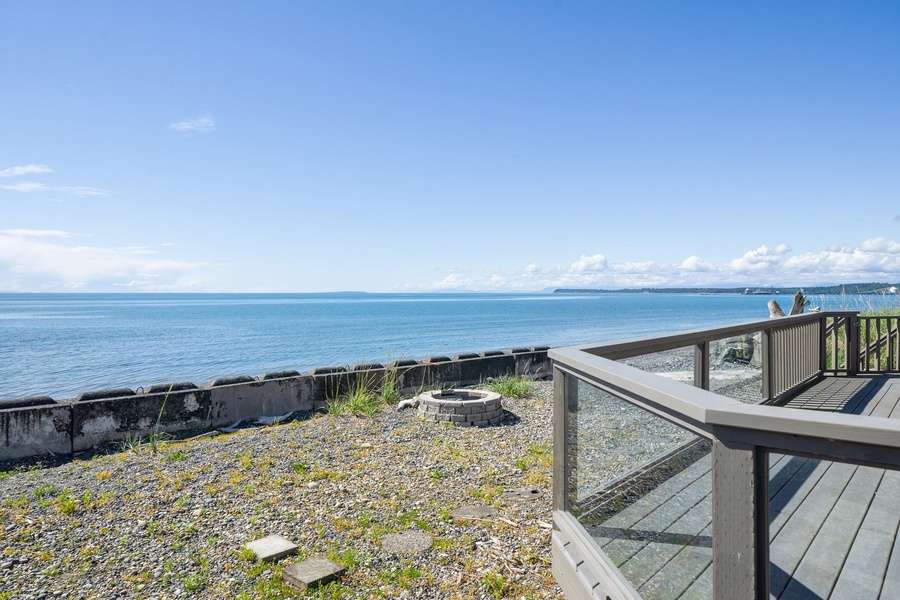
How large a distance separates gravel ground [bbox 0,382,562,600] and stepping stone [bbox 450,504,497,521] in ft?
0.23

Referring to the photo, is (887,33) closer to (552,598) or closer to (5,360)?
(552,598)

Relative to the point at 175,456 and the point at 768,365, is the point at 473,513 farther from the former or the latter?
the point at 175,456

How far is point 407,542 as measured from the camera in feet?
14.0

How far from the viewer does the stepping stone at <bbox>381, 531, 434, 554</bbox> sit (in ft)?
13.6

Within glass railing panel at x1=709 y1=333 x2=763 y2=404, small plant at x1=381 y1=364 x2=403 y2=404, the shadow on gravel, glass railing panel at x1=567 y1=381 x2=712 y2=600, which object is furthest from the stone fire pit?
glass railing panel at x1=567 y1=381 x2=712 y2=600

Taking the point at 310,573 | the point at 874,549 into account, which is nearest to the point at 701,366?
the point at 874,549

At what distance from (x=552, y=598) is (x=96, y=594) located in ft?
9.39

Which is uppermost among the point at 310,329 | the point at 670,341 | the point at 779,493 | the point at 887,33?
the point at 887,33

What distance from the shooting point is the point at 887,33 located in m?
12.0

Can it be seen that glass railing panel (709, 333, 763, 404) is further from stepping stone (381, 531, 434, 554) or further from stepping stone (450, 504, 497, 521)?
stepping stone (381, 531, 434, 554)

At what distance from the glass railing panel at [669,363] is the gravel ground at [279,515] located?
1.50m

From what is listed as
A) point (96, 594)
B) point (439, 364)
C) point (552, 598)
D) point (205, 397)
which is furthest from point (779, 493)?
point (439, 364)

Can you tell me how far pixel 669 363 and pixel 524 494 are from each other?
81.7 inches

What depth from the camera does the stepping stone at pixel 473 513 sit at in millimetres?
4711
